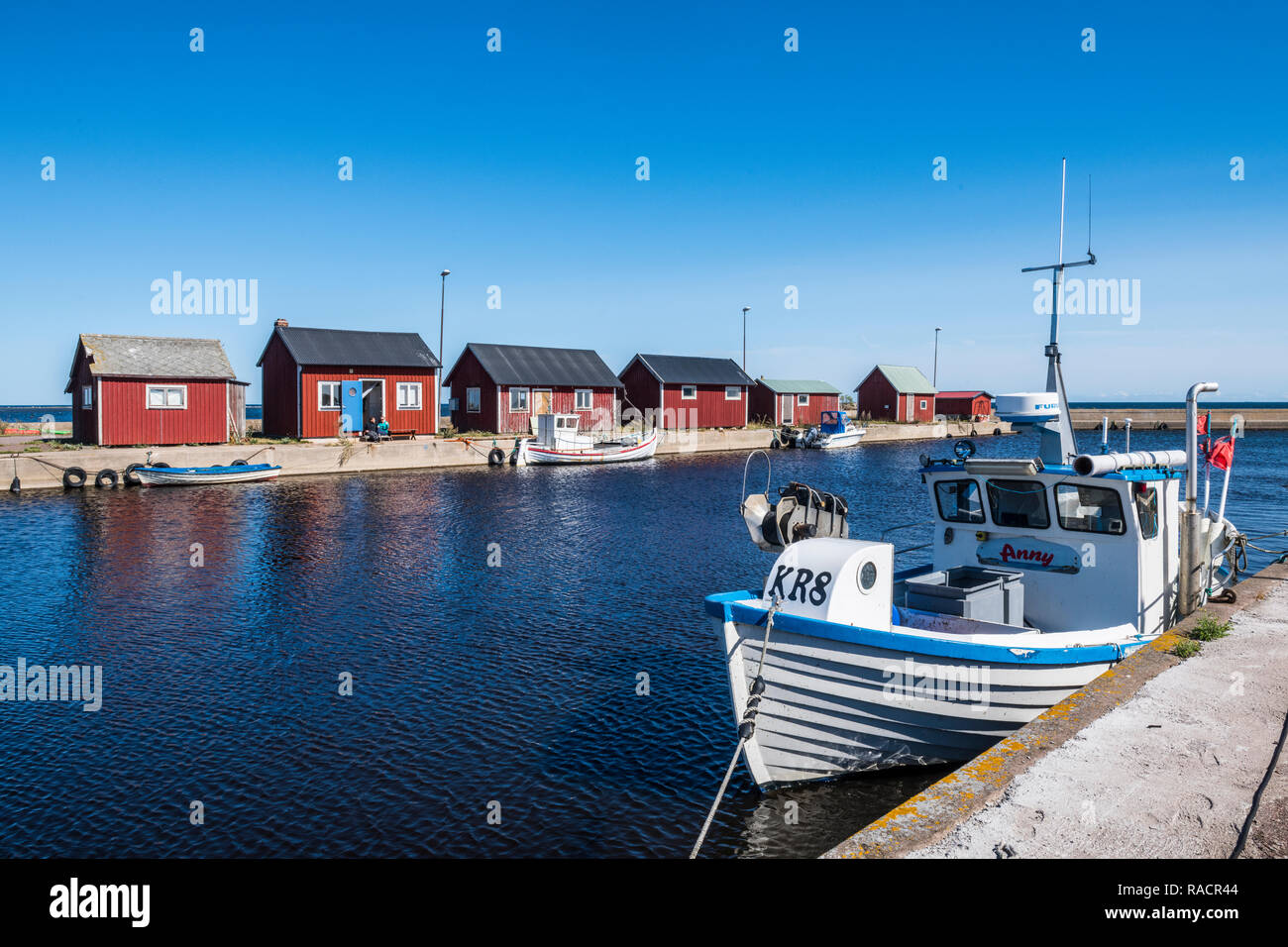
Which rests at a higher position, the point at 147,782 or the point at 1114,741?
the point at 1114,741

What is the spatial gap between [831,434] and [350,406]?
122ft

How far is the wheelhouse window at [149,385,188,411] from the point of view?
39562 millimetres

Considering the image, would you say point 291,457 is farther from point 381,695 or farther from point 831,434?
point 831,434

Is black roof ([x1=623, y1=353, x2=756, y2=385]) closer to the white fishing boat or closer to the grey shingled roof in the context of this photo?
the grey shingled roof

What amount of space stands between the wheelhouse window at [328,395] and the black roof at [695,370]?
78.2 ft

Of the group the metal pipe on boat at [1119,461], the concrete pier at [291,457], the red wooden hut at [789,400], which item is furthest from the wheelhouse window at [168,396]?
the red wooden hut at [789,400]

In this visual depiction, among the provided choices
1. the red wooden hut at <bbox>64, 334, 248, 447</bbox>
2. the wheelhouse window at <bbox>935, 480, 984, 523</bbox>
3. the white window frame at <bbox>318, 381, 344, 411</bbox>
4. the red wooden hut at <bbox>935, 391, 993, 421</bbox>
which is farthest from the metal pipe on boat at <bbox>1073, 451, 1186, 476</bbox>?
the red wooden hut at <bbox>935, 391, 993, 421</bbox>

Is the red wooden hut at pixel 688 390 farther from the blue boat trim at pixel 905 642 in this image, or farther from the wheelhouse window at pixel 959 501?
the blue boat trim at pixel 905 642

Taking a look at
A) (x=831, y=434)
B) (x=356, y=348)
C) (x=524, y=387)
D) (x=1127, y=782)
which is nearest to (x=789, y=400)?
(x=831, y=434)

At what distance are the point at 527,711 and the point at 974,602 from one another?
243 inches

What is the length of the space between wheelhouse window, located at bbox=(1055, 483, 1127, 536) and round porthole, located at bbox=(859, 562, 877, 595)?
147 inches
